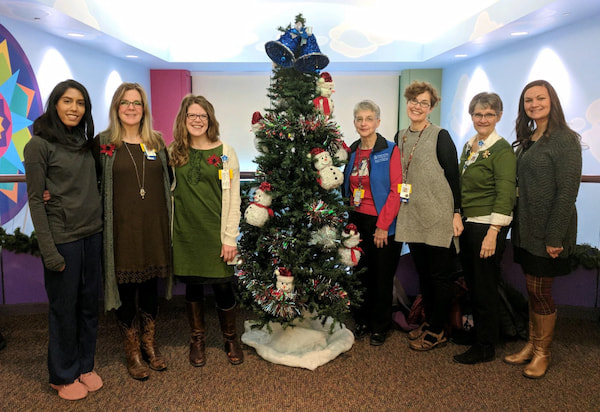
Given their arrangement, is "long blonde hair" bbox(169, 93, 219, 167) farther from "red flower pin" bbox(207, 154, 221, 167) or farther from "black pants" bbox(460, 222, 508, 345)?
"black pants" bbox(460, 222, 508, 345)

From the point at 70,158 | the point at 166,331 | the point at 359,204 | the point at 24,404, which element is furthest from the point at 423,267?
the point at 24,404

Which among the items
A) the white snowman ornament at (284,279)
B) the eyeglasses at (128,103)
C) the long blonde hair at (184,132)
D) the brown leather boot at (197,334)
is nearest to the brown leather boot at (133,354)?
the brown leather boot at (197,334)

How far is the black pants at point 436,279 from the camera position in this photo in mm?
2656

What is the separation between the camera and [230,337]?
2.69 meters

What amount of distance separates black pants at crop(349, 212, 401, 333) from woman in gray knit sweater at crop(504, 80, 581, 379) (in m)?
0.75

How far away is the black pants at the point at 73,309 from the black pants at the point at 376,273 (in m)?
1.56

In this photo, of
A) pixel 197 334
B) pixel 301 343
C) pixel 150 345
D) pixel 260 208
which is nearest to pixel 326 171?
pixel 260 208

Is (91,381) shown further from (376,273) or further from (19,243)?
(376,273)

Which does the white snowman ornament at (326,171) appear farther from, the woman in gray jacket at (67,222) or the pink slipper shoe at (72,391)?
the pink slipper shoe at (72,391)

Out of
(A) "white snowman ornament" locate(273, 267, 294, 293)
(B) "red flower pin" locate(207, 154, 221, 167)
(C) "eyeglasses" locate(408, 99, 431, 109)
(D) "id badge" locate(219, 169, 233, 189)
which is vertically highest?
(C) "eyeglasses" locate(408, 99, 431, 109)

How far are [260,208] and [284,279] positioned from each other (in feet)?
1.44

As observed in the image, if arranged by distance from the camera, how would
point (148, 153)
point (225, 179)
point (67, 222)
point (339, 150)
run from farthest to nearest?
point (339, 150)
point (225, 179)
point (148, 153)
point (67, 222)

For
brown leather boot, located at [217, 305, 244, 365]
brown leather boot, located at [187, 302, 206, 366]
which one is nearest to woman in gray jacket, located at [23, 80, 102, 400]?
brown leather boot, located at [187, 302, 206, 366]

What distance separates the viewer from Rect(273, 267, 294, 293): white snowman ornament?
8.23 feet
